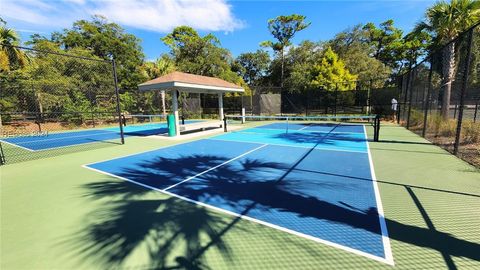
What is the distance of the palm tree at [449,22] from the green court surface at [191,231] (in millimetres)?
9756

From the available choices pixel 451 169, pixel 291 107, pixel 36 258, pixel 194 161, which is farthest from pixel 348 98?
pixel 36 258

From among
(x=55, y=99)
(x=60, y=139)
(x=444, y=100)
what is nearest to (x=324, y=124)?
(x=444, y=100)

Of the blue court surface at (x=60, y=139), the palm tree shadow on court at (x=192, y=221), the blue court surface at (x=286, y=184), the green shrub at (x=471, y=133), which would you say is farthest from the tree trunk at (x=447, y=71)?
the blue court surface at (x=60, y=139)

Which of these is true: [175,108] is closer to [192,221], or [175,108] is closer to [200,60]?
[192,221]

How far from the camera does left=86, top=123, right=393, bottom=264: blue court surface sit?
3.53 m

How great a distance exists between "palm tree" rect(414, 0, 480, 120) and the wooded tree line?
0.04 m

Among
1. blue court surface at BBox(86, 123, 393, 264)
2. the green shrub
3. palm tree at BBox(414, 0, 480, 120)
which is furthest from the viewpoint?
palm tree at BBox(414, 0, 480, 120)

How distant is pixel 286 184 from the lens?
5.41m

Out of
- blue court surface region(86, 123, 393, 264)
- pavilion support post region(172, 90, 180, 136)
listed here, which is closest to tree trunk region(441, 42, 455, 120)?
blue court surface region(86, 123, 393, 264)

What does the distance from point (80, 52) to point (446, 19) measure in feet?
107

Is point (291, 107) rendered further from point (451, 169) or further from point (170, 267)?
point (170, 267)

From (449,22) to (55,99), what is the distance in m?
28.8

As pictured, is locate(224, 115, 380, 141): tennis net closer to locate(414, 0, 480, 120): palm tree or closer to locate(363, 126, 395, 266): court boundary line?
locate(414, 0, 480, 120): palm tree

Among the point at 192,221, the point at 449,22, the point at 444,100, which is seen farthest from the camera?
the point at 449,22
